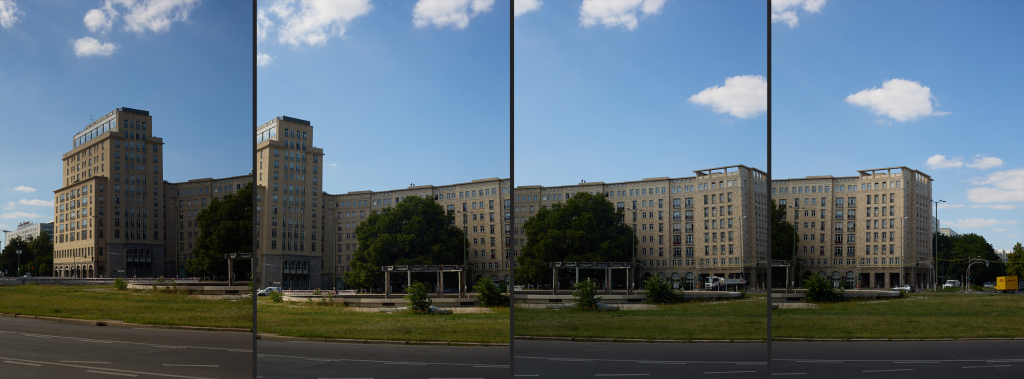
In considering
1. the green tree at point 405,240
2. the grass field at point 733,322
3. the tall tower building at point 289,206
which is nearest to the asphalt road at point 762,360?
the grass field at point 733,322

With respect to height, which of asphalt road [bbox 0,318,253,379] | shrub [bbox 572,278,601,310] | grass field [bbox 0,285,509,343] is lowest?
asphalt road [bbox 0,318,253,379]

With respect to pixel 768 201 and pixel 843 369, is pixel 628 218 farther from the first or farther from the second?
pixel 843 369

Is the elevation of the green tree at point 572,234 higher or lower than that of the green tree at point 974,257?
higher

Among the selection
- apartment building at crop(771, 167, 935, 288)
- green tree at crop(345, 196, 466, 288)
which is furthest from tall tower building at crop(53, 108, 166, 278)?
apartment building at crop(771, 167, 935, 288)

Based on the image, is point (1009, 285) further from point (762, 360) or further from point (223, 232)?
point (223, 232)

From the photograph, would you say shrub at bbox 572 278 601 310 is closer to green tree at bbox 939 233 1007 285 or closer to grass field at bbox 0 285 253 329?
grass field at bbox 0 285 253 329

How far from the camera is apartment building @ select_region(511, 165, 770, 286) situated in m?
6.80

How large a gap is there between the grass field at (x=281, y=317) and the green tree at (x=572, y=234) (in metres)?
0.79

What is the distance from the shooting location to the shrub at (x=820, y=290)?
6.50 m

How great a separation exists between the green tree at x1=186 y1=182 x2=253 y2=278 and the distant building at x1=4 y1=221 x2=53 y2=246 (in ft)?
7.55

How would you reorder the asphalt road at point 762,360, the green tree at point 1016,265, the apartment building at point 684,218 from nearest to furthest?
the asphalt road at point 762,360
the apartment building at point 684,218
the green tree at point 1016,265

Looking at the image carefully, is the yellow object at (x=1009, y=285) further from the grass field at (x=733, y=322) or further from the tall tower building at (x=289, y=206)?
the tall tower building at (x=289, y=206)

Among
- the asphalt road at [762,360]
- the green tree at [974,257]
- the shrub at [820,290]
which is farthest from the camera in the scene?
the green tree at [974,257]

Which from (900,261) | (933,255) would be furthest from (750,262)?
(933,255)
